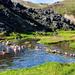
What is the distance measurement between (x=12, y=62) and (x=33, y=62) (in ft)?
13.0

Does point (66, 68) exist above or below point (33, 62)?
above

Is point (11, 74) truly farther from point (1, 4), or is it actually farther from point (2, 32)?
point (1, 4)

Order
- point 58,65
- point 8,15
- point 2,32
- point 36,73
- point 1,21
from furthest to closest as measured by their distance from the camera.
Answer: point 8,15 < point 1,21 < point 2,32 < point 58,65 < point 36,73

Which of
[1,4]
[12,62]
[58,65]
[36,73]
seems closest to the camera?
[36,73]

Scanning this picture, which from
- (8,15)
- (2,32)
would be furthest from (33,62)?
(8,15)

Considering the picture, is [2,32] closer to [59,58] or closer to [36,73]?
[59,58]

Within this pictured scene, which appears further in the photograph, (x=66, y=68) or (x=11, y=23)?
(x=11, y=23)

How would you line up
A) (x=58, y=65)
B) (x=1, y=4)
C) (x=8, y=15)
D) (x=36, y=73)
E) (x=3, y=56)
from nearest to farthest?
(x=36, y=73) < (x=58, y=65) < (x=3, y=56) < (x=8, y=15) < (x=1, y=4)

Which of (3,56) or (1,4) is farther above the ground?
(1,4)

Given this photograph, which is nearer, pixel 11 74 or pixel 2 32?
pixel 11 74

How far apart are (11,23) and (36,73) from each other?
135 m

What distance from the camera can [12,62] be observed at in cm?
5981

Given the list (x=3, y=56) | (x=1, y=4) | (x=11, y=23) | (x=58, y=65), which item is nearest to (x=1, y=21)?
(x=11, y=23)

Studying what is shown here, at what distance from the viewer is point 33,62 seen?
60969 millimetres
